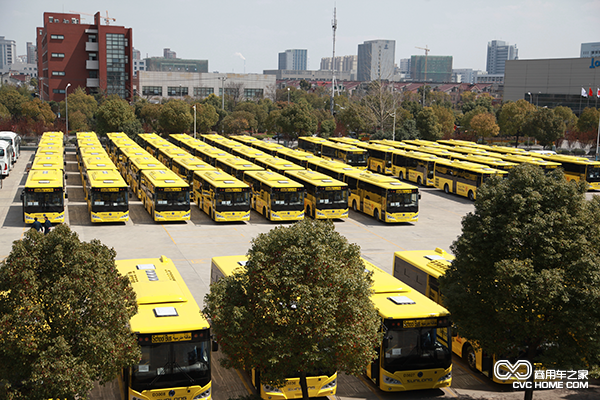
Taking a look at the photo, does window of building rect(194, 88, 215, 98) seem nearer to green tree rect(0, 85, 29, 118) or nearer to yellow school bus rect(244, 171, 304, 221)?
green tree rect(0, 85, 29, 118)

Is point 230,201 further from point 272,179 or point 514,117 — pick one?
point 514,117

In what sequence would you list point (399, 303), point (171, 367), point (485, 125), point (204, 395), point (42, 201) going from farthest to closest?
1. point (485, 125)
2. point (42, 201)
3. point (399, 303)
4. point (204, 395)
5. point (171, 367)

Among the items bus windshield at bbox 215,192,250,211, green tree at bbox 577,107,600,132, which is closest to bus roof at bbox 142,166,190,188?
bus windshield at bbox 215,192,250,211

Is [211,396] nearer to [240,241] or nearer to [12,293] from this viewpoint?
[12,293]

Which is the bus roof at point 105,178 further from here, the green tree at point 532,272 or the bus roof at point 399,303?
the green tree at point 532,272

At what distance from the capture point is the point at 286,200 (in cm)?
3206

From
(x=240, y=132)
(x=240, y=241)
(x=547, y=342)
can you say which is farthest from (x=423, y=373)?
(x=240, y=132)

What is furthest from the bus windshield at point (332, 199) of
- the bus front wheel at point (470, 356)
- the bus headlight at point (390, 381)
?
the bus headlight at point (390, 381)

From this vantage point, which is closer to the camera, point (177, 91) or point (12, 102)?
point (12, 102)

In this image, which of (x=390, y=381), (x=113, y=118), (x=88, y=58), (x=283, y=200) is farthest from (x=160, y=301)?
(x=88, y=58)

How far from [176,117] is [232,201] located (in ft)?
140

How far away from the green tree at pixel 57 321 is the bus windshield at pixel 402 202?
23.9 m

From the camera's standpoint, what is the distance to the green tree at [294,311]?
34.2 feet

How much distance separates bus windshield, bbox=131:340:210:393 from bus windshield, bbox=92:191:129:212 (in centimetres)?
1983
